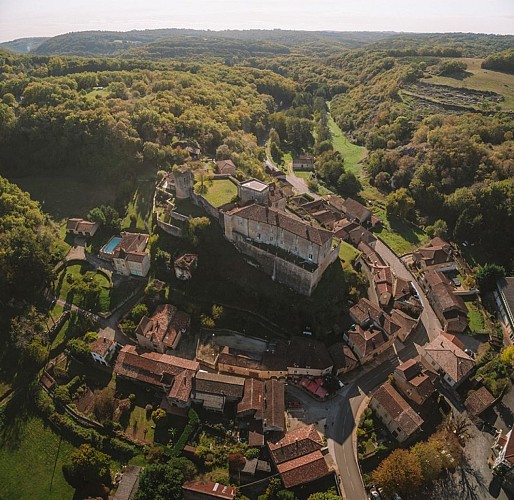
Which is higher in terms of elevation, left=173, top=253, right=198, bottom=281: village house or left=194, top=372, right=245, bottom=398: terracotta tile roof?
left=173, top=253, right=198, bottom=281: village house

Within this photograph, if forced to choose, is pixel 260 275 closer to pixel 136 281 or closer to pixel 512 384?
pixel 136 281

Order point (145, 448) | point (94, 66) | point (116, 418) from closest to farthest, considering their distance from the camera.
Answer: point (145, 448) < point (116, 418) < point (94, 66)

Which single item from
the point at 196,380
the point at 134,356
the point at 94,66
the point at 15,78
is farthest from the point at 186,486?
the point at 94,66

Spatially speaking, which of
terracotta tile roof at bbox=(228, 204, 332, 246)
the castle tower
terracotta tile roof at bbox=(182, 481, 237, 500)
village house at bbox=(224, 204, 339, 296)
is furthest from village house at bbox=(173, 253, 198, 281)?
terracotta tile roof at bbox=(182, 481, 237, 500)

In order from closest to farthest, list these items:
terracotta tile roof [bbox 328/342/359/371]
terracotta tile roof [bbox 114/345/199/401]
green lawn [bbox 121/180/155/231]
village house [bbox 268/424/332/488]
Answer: village house [bbox 268/424/332/488], terracotta tile roof [bbox 114/345/199/401], terracotta tile roof [bbox 328/342/359/371], green lawn [bbox 121/180/155/231]

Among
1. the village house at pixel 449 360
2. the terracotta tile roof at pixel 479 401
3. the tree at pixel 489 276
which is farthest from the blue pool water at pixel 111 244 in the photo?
the tree at pixel 489 276

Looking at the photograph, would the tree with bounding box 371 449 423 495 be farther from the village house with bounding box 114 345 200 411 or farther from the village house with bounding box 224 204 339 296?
the village house with bounding box 224 204 339 296

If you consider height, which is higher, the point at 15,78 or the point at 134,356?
the point at 15,78
